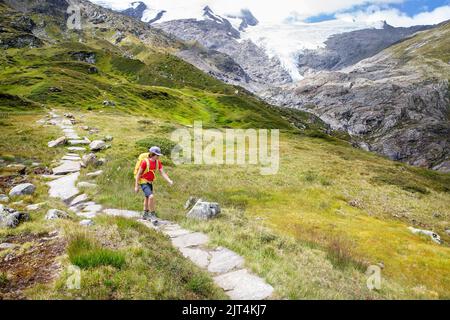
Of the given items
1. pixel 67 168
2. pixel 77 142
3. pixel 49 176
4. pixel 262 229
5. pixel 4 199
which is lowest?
pixel 262 229

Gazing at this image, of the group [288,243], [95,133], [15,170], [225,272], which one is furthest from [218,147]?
[225,272]

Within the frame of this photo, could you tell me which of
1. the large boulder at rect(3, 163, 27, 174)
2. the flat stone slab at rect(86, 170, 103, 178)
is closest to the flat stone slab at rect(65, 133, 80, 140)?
the large boulder at rect(3, 163, 27, 174)

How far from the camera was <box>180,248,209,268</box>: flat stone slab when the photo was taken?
12844mm

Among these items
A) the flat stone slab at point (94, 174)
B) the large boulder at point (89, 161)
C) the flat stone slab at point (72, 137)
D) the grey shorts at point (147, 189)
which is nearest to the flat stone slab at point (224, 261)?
the grey shorts at point (147, 189)

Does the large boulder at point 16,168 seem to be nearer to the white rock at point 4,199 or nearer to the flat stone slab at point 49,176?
the flat stone slab at point 49,176

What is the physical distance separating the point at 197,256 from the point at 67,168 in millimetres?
19376

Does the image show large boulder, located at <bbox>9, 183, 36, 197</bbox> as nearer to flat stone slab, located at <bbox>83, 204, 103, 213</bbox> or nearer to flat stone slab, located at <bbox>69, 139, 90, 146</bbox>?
flat stone slab, located at <bbox>83, 204, 103, 213</bbox>

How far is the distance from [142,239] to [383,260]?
11937 mm

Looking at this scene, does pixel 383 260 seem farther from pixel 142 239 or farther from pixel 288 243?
pixel 142 239

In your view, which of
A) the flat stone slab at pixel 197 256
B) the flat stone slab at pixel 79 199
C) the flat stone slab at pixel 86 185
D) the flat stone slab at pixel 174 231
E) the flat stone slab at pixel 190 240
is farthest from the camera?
the flat stone slab at pixel 86 185

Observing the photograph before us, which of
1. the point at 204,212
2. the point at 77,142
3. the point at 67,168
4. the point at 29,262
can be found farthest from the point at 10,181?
the point at 77,142

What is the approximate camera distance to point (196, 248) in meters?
14.3

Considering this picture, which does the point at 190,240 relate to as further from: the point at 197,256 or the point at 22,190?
the point at 22,190

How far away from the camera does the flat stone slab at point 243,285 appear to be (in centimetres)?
1039
